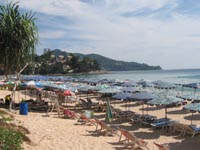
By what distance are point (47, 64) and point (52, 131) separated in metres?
132

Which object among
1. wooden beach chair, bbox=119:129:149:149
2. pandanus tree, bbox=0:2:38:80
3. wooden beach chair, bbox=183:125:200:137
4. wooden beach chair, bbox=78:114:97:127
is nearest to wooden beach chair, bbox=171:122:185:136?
wooden beach chair, bbox=183:125:200:137

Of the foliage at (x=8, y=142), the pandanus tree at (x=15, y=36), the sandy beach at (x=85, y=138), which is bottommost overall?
the sandy beach at (x=85, y=138)

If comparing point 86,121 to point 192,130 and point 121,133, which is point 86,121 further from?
point 192,130

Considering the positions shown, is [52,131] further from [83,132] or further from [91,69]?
[91,69]

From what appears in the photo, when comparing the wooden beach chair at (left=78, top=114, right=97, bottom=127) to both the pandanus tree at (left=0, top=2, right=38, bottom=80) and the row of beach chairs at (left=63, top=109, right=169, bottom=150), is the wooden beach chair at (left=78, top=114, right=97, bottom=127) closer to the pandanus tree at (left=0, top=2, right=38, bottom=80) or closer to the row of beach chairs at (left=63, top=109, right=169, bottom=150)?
the row of beach chairs at (left=63, top=109, right=169, bottom=150)

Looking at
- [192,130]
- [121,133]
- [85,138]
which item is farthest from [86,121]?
[192,130]

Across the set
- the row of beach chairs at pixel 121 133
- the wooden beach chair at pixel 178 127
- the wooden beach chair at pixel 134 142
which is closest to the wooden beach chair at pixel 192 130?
the wooden beach chair at pixel 178 127

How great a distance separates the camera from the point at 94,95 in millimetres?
33281

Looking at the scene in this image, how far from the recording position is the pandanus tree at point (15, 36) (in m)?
14.8

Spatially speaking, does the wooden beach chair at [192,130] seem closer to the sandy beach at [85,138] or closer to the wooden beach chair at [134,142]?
the sandy beach at [85,138]

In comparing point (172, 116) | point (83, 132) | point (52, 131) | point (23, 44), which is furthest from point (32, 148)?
point (172, 116)

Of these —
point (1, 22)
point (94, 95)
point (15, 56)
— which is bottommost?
point (94, 95)

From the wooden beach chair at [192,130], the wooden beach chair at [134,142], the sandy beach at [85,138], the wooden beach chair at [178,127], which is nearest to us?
the sandy beach at [85,138]

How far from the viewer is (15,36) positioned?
14.9m
